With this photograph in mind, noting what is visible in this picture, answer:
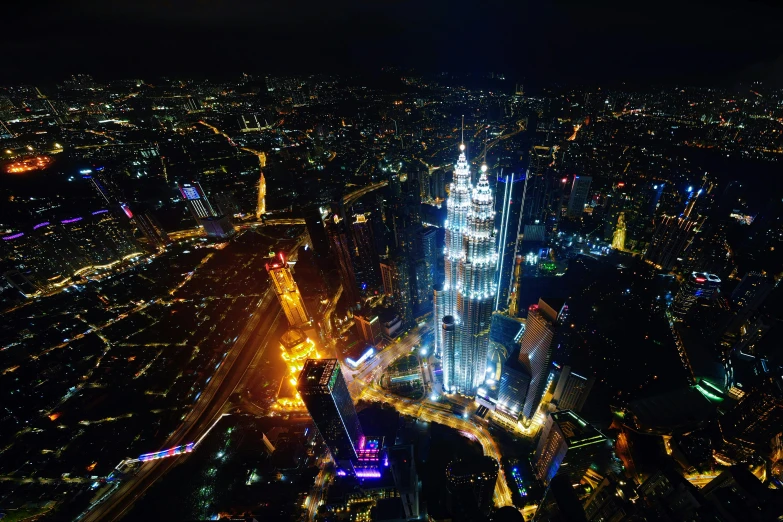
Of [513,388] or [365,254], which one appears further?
[365,254]

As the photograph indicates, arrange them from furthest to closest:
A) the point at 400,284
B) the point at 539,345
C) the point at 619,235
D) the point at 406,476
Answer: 1. the point at 619,235
2. the point at 400,284
3. the point at 539,345
4. the point at 406,476

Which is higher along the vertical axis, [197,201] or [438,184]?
[197,201]

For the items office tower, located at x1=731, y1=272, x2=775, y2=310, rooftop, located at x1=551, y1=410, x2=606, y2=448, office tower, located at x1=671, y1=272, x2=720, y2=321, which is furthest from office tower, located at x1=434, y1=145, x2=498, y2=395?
office tower, located at x1=731, y1=272, x2=775, y2=310

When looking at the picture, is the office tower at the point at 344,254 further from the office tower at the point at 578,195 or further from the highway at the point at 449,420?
the office tower at the point at 578,195

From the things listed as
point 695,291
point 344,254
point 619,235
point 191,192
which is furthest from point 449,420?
point 191,192

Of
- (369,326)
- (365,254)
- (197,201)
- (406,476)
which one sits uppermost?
(197,201)

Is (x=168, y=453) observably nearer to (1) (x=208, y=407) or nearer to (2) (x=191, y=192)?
(1) (x=208, y=407)

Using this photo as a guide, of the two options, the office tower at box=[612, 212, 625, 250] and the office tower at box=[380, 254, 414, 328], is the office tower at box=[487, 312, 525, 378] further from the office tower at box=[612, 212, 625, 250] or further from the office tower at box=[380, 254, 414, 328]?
the office tower at box=[612, 212, 625, 250]
